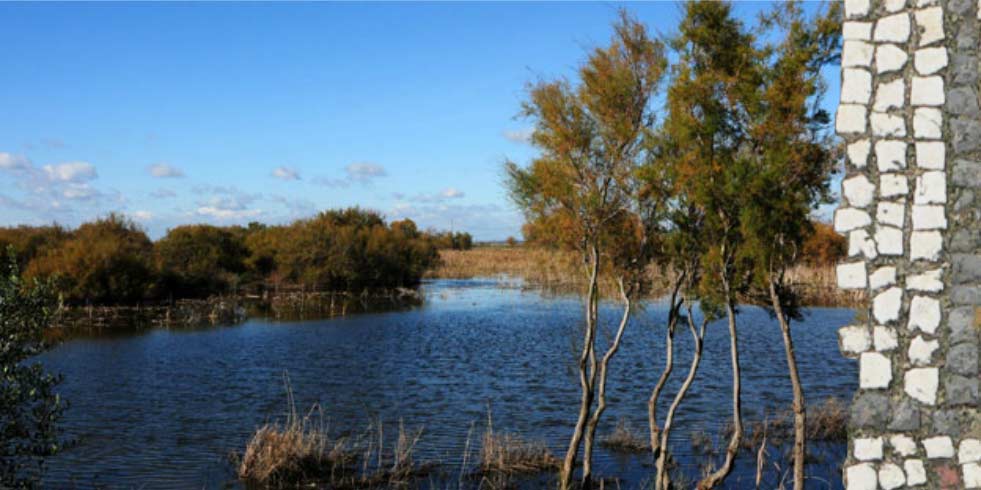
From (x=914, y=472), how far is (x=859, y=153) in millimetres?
2078

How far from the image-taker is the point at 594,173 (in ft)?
34.1

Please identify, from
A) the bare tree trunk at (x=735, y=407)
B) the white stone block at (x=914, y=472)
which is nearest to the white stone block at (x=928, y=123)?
the white stone block at (x=914, y=472)

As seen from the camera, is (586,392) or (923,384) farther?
(586,392)

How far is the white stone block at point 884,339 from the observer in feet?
17.2

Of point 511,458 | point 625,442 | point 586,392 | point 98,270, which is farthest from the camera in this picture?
point 98,270

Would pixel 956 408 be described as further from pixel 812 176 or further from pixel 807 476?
pixel 807 476

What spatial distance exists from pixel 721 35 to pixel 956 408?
5472mm

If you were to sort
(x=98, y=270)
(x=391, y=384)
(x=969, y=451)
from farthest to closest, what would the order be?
(x=98, y=270), (x=391, y=384), (x=969, y=451)

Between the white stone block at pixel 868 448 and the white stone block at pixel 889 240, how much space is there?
3.98ft

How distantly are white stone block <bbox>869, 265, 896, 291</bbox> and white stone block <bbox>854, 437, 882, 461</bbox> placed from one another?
3.21ft

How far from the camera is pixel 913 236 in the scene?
5.22 metres

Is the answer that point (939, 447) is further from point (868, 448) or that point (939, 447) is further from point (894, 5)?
point (894, 5)

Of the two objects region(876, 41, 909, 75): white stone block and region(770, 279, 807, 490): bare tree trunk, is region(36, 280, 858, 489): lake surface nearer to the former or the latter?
region(770, 279, 807, 490): bare tree trunk

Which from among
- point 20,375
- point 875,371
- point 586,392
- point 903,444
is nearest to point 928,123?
point 875,371
